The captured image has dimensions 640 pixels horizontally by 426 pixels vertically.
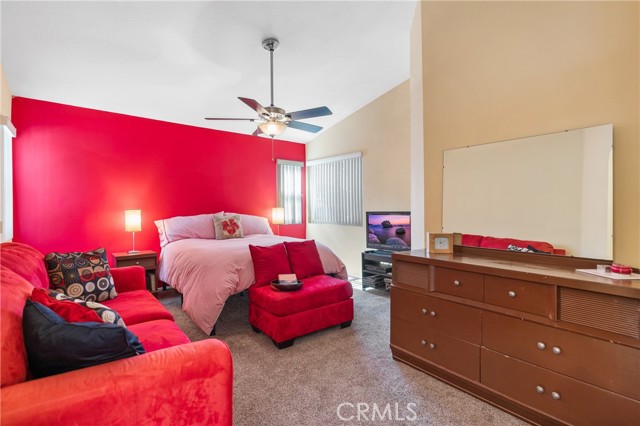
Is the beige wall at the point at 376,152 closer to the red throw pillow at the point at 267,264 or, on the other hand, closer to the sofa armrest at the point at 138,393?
the red throw pillow at the point at 267,264

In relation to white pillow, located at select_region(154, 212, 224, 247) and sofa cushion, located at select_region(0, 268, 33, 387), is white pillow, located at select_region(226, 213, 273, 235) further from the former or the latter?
sofa cushion, located at select_region(0, 268, 33, 387)

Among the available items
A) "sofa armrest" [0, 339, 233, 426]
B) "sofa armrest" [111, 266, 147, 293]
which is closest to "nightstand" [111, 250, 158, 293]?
"sofa armrest" [111, 266, 147, 293]

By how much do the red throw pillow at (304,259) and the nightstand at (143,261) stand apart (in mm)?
2066

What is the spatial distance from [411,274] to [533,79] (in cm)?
162

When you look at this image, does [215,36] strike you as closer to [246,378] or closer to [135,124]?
[135,124]

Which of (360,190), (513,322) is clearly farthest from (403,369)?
(360,190)

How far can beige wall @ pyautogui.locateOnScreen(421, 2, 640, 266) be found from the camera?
1759mm

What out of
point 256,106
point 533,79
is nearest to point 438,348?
point 533,79

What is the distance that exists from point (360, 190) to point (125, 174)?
137 inches

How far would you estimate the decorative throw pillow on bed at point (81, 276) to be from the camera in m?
2.30

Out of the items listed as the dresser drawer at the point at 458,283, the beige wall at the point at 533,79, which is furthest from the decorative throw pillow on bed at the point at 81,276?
the beige wall at the point at 533,79

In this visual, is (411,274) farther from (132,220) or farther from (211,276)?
(132,220)

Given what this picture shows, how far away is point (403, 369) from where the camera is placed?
2.28 metres

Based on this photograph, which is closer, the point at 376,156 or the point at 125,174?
the point at 125,174
